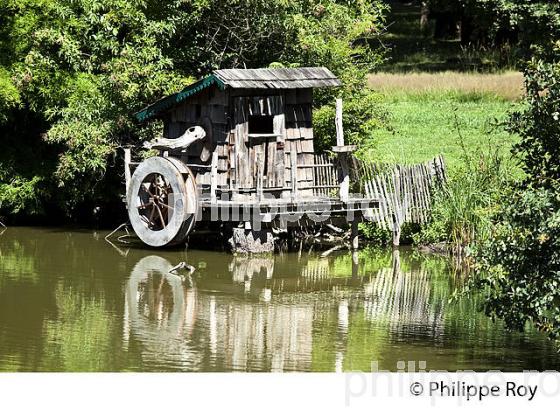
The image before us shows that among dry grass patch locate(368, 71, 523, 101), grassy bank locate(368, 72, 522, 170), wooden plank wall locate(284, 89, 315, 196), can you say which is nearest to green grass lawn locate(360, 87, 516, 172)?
grassy bank locate(368, 72, 522, 170)

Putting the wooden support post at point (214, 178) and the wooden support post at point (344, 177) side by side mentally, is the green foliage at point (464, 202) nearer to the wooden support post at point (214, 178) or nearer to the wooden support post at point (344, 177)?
the wooden support post at point (344, 177)

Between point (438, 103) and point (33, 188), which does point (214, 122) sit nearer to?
point (33, 188)

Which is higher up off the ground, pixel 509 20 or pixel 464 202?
pixel 509 20

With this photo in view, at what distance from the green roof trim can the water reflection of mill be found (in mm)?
3250

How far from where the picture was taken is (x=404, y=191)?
24.6 meters

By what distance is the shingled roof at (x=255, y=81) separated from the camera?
23266 mm

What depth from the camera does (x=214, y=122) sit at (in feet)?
79.9

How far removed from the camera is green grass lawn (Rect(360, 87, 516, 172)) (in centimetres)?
3158

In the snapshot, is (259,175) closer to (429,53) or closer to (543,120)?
(543,120)

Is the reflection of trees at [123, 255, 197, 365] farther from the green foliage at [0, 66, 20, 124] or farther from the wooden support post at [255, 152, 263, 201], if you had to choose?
the green foliage at [0, 66, 20, 124]

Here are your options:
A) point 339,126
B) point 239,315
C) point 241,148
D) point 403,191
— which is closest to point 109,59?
point 241,148

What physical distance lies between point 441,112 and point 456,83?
4595 mm
